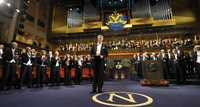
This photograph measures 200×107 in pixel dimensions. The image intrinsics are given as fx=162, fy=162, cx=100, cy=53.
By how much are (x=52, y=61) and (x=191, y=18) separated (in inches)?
409

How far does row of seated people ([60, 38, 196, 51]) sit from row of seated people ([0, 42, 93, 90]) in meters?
4.86

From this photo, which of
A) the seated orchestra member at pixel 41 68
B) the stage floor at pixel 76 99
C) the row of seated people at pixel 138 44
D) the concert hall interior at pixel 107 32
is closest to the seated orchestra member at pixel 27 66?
the seated orchestra member at pixel 41 68

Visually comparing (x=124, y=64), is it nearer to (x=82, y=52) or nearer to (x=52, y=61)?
(x=82, y=52)

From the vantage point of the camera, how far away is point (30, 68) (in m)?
5.54

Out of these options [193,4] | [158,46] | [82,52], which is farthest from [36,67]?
[193,4]

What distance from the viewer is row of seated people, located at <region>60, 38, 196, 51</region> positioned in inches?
415

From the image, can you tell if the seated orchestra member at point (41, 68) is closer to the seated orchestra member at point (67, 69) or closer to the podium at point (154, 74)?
the seated orchestra member at point (67, 69)

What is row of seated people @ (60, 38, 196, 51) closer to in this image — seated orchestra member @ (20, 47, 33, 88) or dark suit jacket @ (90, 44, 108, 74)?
seated orchestra member @ (20, 47, 33, 88)

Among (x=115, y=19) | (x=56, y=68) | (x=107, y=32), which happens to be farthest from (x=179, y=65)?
(x=115, y=19)

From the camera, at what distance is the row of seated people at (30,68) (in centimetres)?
495

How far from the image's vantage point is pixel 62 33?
13.8 meters

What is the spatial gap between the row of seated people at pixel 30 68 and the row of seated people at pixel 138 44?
486 centimetres

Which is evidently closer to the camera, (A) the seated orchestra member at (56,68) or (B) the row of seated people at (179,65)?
(B) the row of seated people at (179,65)

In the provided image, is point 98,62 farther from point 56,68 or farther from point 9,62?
point 56,68
